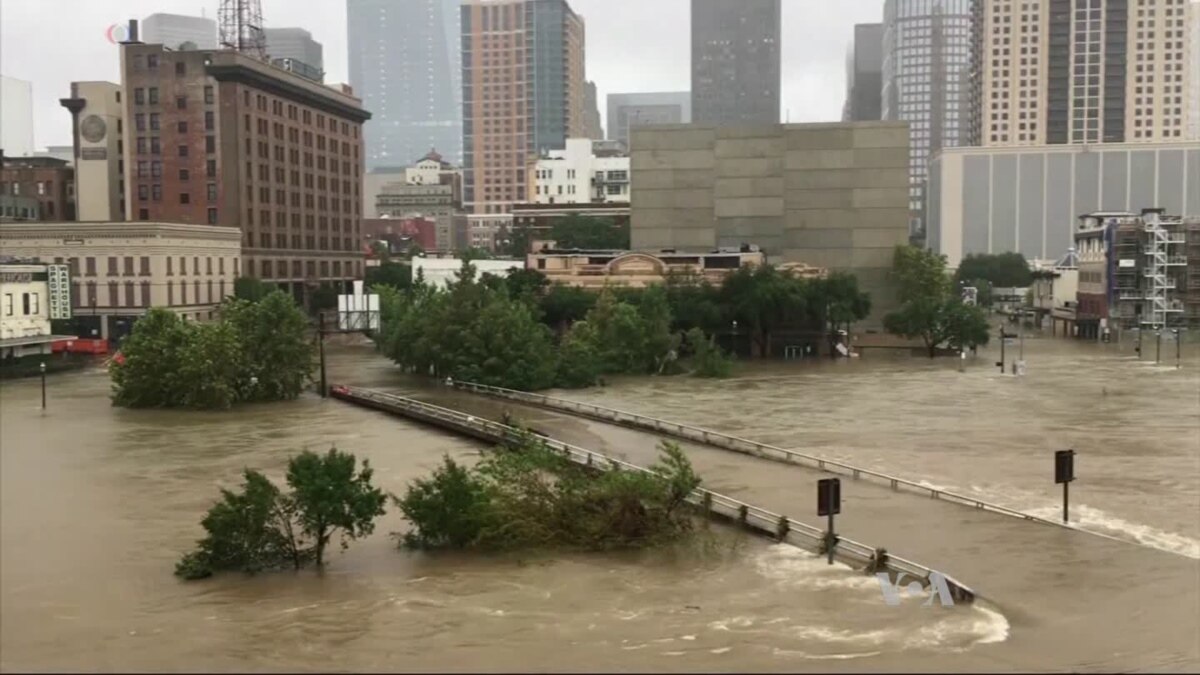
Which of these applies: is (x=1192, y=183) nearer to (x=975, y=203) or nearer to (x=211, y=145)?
(x=975, y=203)

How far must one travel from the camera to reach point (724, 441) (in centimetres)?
3969

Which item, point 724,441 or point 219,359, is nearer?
point 724,441

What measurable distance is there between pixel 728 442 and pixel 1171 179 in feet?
486

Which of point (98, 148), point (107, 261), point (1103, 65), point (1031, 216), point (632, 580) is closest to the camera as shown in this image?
point (632, 580)

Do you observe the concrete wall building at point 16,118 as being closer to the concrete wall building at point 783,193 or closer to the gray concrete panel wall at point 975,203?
the concrete wall building at point 783,193

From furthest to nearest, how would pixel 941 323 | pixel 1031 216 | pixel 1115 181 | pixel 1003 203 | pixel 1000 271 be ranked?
pixel 1003 203 < pixel 1031 216 < pixel 1115 181 < pixel 1000 271 < pixel 941 323

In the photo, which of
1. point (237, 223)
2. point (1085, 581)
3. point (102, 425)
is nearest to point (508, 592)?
point (1085, 581)

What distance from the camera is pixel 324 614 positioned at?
66.3 feet

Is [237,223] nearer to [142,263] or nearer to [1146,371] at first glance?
[142,263]

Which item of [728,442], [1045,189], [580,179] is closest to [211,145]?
[728,442]

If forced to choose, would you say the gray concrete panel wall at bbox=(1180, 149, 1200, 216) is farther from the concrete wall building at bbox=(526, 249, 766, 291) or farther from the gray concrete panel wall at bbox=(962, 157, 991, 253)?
the concrete wall building at bbox=(526, 249, 766, 291)

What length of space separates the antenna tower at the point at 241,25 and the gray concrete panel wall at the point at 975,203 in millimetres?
102931

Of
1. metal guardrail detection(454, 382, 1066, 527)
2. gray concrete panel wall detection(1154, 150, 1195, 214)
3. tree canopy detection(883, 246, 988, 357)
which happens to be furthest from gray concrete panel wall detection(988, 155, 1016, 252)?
metal guardrail detection(454, 382, 1066, 527)

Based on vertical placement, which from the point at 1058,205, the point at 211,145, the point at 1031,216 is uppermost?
the point at 211,145
